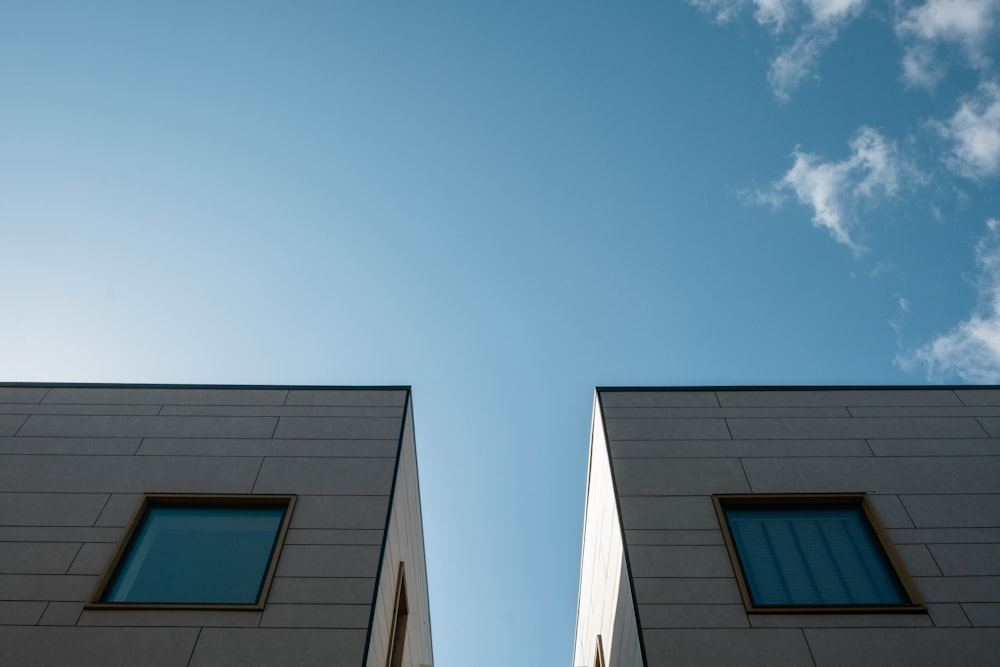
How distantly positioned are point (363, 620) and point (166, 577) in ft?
6.99

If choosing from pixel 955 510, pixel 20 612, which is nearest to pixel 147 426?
pixel 20 612

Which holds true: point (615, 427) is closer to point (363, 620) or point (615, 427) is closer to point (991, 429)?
point (363, 620)

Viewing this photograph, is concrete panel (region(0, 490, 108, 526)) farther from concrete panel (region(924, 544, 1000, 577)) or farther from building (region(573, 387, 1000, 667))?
concrete panel (region(924, 544, 1000, 577))

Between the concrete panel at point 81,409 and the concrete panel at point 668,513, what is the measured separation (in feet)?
20.0

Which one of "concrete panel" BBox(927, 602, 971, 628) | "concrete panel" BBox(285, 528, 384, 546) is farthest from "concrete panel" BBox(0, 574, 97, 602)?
"concrete panel" BBox(927, 602, 971, 628)

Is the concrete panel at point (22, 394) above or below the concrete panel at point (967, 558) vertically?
above

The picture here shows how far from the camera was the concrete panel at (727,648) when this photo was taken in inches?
256

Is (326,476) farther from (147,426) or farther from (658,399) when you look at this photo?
(658,399)

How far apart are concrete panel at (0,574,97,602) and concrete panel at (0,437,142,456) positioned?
1.86 metres

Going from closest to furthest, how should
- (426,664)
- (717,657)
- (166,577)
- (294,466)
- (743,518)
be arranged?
1. (717,657)
2. (166,577)
3. (743,518)
4. (294,466)
5. (426,664)

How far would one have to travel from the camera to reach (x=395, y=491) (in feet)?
28.0

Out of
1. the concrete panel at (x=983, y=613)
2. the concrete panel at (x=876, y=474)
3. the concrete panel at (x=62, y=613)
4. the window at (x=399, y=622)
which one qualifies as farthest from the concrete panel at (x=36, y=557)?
the concrete panel at (x=983, y=613)

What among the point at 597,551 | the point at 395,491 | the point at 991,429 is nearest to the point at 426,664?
the point at 597,551

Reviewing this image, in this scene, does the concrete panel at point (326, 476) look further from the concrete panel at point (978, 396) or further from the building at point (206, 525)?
the concrete panel at point (978, 396)
